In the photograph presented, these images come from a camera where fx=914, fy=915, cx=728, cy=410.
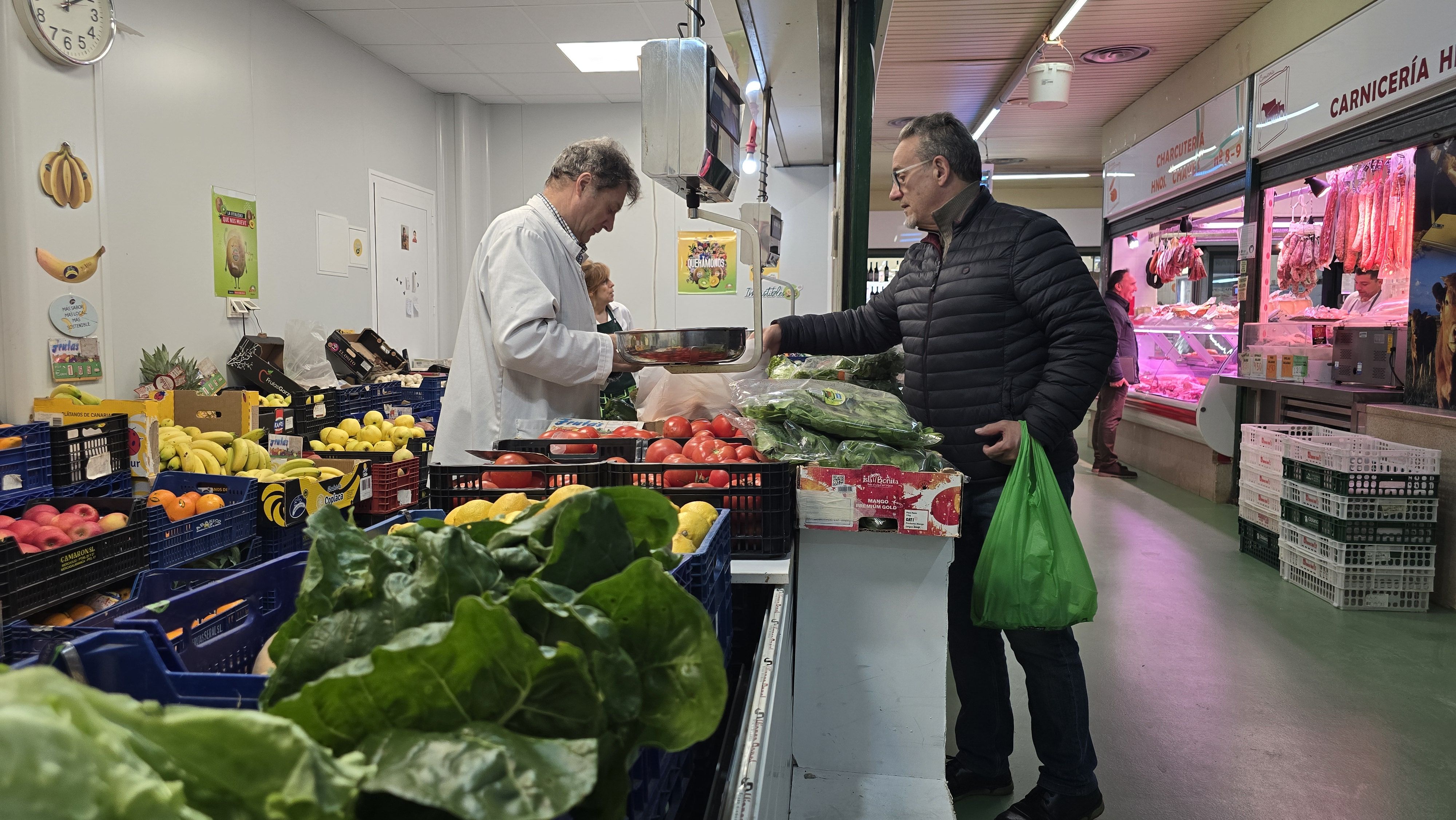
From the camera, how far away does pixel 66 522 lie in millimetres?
2756

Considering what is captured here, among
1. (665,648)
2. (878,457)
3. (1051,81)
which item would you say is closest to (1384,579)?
(878,457)

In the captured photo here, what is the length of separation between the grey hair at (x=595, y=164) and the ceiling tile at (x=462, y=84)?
18.6 ft

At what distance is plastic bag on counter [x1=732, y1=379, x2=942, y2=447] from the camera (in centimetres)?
210

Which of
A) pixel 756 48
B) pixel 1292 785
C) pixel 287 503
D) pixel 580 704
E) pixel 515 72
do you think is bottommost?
pixel 1292 785

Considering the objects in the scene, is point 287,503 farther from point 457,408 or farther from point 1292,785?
point 1292,785

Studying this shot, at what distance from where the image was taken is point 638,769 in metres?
0.79

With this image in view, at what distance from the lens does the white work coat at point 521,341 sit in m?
2.69

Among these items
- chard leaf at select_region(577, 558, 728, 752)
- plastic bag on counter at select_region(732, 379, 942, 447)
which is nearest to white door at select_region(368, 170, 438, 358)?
plastic bag on counter at select_region(732, 379, 942, 447)

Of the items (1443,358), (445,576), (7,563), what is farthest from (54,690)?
(1443,358)

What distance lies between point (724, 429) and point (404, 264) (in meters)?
6.45

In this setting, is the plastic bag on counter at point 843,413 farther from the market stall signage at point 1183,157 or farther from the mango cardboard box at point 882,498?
the market stall signage at point 1183,157

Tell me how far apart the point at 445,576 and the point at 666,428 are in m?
1.49

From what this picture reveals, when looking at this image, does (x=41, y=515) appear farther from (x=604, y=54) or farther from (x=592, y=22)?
(x=604, y=54)

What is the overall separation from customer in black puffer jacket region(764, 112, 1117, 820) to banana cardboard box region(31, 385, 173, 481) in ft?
9.57
